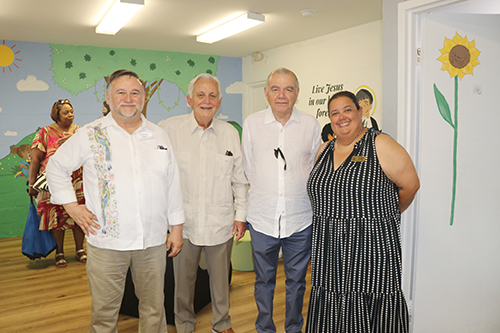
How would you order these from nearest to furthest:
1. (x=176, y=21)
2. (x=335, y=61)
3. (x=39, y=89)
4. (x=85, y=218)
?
(x=85, y=218) → (x=176, y=21) → (x=335, y=61) → (x=39, y=89)

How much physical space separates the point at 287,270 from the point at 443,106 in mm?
1298

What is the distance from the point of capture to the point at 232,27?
4625mm

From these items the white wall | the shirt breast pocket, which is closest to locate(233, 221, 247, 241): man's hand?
the shirt breast pocket

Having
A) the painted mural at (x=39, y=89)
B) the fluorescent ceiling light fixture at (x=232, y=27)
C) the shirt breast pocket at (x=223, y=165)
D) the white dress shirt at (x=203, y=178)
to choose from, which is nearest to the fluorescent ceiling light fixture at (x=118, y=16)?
the fluorescent ceiling light fixture at (x=232, y=27)

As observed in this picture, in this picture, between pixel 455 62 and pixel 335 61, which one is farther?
pixel 335 61

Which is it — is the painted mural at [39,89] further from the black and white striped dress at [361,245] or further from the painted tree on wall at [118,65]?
the black and white striped dress at [361,245]

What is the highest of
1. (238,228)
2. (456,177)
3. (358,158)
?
(358,158)

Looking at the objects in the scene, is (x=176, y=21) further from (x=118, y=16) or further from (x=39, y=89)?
(x=39, y=89)

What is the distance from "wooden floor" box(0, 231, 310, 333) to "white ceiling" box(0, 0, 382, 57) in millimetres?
2622

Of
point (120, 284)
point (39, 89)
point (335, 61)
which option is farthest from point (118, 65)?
point (120, 284)

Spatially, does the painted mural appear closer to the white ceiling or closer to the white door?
the white ceiling

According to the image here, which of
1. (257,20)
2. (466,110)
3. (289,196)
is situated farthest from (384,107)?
(257,20)

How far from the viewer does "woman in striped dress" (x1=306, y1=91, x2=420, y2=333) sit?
6.26ft

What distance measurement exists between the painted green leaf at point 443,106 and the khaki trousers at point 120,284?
1695mm
